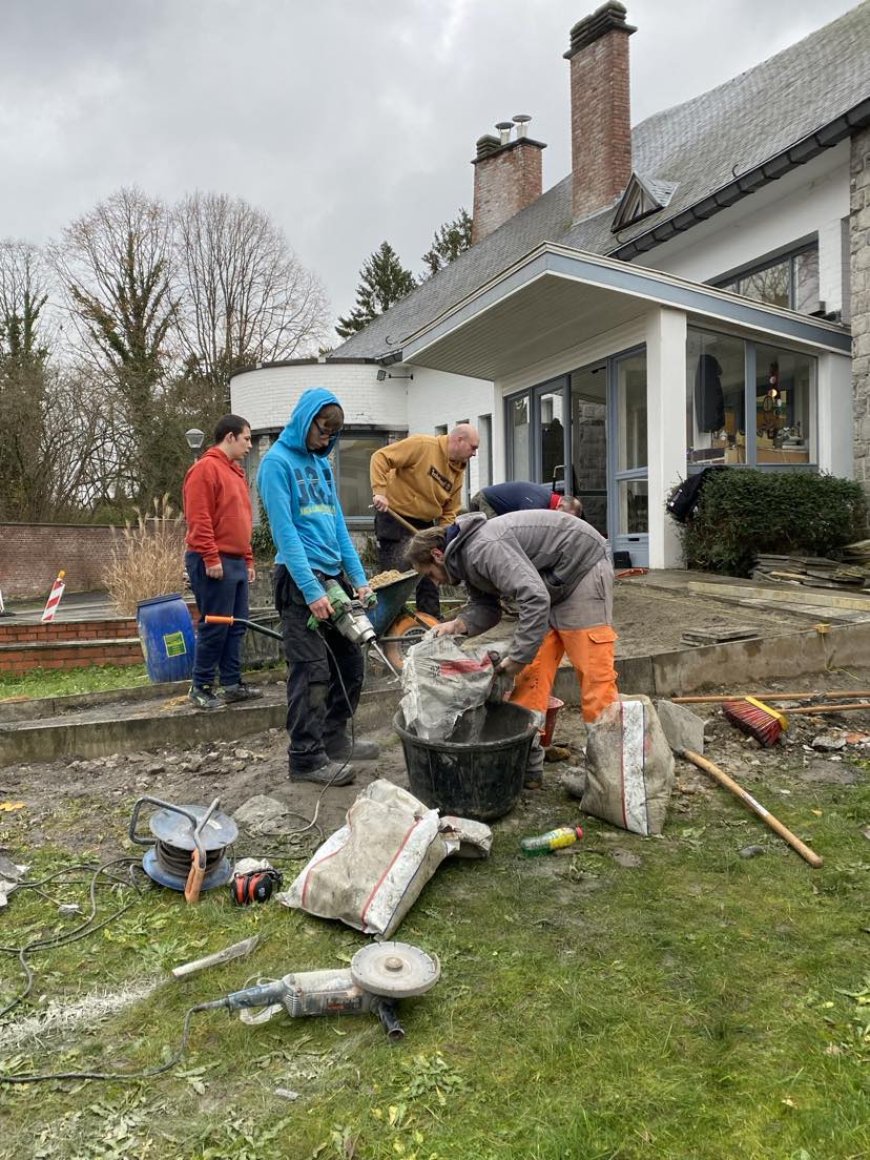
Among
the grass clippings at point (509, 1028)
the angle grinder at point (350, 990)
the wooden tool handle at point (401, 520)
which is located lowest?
the grass clippings at point (509, 1028)

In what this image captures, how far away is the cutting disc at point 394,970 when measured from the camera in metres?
2.07

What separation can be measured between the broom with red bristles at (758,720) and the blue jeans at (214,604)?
293 cm

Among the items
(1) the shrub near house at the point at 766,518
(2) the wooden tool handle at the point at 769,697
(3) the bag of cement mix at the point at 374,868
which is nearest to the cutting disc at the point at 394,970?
(3) the bag of cement mix at the point at 374,868

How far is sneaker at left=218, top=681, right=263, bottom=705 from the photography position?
5.30 meters

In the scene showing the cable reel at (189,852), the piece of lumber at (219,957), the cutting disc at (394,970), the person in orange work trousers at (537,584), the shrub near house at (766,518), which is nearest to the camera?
the cutting disc at (394,970)

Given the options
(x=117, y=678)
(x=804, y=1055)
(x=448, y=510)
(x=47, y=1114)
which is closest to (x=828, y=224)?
(x=448, y=510)

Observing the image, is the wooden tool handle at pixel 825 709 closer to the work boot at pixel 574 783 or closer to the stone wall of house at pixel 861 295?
the work boot at pixel 574 783

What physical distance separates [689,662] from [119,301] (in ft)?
→ 85.6

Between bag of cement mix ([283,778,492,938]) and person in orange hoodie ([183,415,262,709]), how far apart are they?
2.52 meters

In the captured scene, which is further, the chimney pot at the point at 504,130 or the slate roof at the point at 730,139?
the chimney pot at the point at 504,130

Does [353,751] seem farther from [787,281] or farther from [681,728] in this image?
[787,281]

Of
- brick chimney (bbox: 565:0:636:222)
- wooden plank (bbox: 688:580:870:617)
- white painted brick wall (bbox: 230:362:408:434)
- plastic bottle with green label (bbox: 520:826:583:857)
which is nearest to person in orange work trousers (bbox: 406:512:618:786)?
plastic bottle with green label (bbox: 520:826:583:857)

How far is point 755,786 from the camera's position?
3.78 m

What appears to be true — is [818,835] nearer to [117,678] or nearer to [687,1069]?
[687,1069]
